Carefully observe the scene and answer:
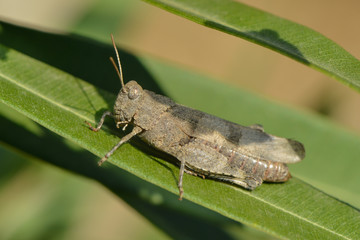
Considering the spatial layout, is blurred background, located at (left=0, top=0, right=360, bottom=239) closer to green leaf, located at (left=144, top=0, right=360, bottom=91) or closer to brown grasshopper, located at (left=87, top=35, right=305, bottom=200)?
brown grasshopper, located at (left=87, top=35, right=305, bottom=200)

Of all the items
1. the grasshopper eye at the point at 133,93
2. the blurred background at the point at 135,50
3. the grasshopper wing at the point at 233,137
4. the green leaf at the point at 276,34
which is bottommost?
the blurred background at the point at 135,50

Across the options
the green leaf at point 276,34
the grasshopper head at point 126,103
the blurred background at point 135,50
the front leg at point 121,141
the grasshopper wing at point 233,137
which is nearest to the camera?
the green leaf at point 276,34

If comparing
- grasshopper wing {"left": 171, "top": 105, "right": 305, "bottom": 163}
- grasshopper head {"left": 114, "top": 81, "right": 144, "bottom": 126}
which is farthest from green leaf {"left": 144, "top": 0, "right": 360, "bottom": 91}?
grasshopper wing {"left": 171, "top": 105, "right": 305, "bottom": 163}

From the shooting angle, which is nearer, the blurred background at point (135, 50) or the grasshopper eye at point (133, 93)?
the grasshopper eye at point (133, 93)

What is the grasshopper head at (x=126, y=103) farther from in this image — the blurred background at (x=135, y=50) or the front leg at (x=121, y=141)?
the blurred background at (x=135, y=50)

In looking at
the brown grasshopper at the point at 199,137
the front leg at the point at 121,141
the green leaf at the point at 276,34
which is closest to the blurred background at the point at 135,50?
the front leg at the point at 121,141

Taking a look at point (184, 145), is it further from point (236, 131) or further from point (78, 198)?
point (78, 198)

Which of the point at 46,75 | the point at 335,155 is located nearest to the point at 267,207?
the point at 335,155
